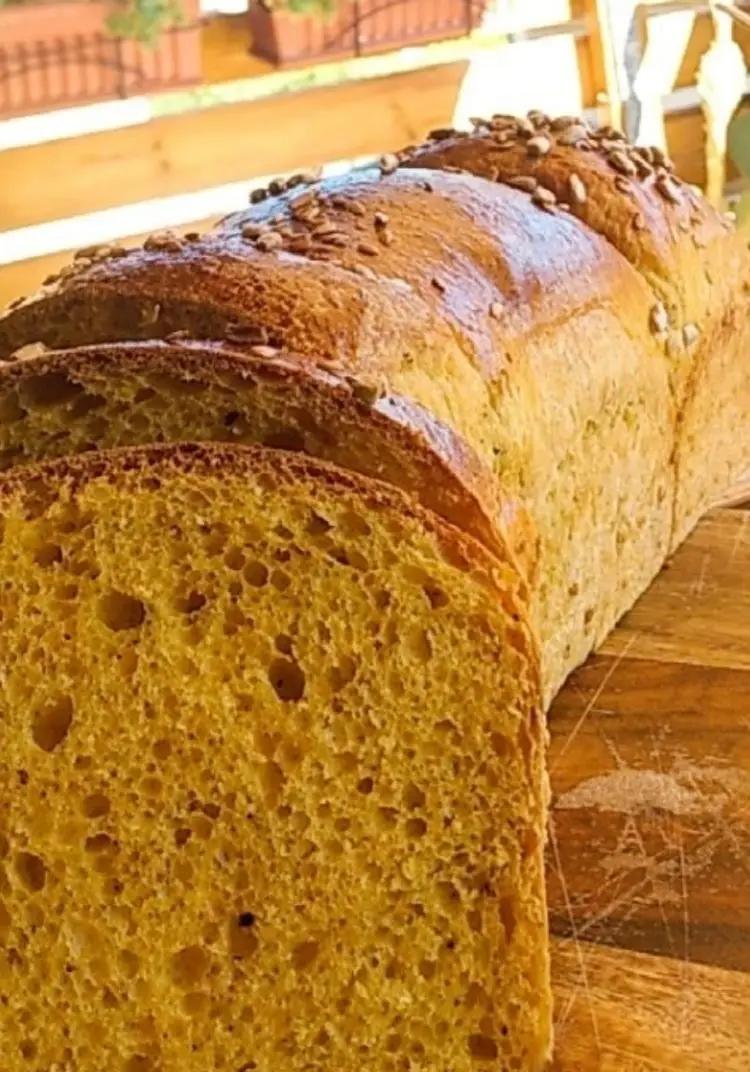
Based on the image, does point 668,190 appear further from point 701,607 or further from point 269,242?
point 269,242

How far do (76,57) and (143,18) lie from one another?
223 mm

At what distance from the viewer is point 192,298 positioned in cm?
168

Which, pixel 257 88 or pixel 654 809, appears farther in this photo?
pixel 257 88

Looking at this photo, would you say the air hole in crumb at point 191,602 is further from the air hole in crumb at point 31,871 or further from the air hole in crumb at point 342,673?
the air hole in crumb at point 31,871

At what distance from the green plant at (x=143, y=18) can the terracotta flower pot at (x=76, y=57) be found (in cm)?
2

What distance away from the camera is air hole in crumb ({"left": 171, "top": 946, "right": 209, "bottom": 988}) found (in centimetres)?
148

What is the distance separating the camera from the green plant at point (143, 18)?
439cm

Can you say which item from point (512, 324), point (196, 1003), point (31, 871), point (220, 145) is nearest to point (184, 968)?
point (196, 1003)

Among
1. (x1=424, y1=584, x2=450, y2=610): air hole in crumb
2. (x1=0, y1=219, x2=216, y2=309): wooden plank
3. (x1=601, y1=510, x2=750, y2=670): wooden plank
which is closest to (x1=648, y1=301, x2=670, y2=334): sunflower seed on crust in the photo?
(x1=601, y1=510, x2=750, y2=670): wooden plank

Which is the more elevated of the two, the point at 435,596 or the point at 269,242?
the point at 269,242

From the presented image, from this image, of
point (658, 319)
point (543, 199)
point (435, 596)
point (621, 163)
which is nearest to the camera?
point (435, 596)

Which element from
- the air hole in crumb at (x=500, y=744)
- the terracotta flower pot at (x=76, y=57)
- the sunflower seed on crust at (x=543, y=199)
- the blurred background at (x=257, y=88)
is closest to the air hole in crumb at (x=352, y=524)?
the air hole in crumb at (x=500, y=744)

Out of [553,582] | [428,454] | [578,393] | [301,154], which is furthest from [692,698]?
[301,154]

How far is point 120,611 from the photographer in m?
1.44
